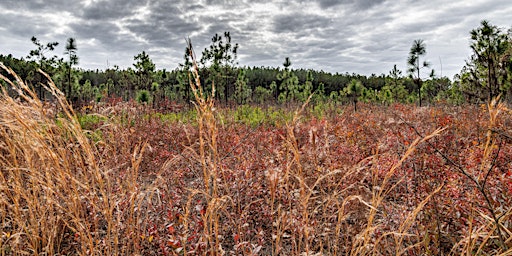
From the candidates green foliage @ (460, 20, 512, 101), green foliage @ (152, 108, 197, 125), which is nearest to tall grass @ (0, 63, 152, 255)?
green foliage @ (152, 108, 197, 125)

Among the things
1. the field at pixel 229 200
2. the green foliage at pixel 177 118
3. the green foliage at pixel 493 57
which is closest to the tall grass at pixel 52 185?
the field at pixel 229 200

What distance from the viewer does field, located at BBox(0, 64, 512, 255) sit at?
1.93 metres

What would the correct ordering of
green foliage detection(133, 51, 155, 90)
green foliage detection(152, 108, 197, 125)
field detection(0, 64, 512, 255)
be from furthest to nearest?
1. green foliage detection(133, 51, 155, 90)
2. green foliage detection(152, 108, 197, 125)
3. field detection(0, 64, 512, 255)

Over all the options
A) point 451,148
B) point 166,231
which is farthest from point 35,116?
point 451,148

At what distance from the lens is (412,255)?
8.67 feet

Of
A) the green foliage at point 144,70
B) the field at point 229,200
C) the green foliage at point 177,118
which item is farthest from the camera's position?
the green foliage at point 144,70

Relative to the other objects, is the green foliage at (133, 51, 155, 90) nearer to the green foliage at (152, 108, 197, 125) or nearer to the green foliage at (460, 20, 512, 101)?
the green foliage at (152, 108, 197, 125)

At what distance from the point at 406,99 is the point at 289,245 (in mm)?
26997

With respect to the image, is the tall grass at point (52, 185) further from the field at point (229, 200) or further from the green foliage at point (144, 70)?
the green foliage at point (144, 70)

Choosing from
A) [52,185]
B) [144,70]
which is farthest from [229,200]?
[144,70]

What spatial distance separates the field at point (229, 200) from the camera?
193 centimetres

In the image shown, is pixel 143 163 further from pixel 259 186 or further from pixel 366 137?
pixel 366 137

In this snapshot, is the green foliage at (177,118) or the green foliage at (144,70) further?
the green foliage at (144,70)

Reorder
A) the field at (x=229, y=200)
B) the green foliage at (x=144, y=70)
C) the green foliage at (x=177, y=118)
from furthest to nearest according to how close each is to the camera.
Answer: the green foliage at (x=144, y=70)
the green foliage at (x=177, y=118)
the field at (x=229, y=200)
